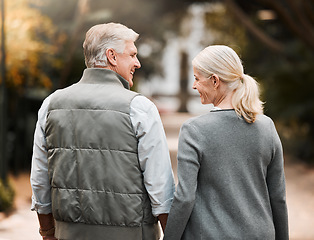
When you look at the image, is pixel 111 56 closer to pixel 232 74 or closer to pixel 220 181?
pixel 232 74

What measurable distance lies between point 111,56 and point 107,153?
49cm

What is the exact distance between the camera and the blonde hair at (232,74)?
2514 millimetres

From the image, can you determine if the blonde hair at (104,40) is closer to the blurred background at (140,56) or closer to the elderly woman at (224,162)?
the elderly woman at (224,162)

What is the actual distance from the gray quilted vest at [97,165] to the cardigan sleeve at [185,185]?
0.12m

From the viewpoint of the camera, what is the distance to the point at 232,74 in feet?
8.29

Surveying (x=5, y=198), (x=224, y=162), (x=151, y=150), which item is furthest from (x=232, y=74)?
(x=5, y=198)

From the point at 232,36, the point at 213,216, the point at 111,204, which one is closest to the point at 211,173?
the point at 213,216

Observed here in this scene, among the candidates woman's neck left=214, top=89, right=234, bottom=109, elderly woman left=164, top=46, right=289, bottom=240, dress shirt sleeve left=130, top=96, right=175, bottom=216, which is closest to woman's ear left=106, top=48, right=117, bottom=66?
dress shirt sleeve left=130, top=96, right=175, bottom=216

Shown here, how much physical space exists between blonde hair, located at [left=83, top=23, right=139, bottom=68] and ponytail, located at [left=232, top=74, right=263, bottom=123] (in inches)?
23.3

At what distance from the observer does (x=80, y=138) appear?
2516 mm

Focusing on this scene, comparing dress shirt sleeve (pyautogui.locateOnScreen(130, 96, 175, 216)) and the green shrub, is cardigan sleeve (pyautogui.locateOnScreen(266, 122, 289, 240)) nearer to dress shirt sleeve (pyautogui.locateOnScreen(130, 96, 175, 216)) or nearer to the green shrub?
dress shirt sleeve (pyautogui.locateOnScreen(130, 96, 175, 216))

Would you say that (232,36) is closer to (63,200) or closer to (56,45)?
(56,45)

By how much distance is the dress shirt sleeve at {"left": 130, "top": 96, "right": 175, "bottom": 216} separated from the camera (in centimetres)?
245

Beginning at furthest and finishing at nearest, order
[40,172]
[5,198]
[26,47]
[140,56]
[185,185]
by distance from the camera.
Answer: [140,56] → [26,47] → [5,198] → [40,172] → [185,185]
